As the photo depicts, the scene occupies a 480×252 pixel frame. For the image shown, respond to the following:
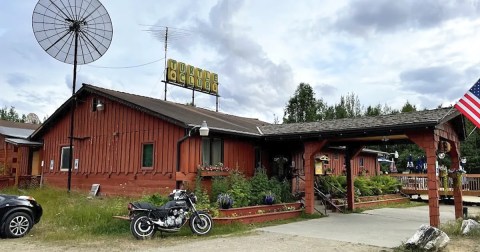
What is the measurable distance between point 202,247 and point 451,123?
360 inches

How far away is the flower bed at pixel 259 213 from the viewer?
37.3ft

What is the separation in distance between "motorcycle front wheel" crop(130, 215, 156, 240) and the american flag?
8.15m

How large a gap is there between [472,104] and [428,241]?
462 centimetres

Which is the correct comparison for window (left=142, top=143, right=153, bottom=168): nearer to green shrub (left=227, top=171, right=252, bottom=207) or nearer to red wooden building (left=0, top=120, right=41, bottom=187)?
green shrub (left=227, top=171, right=252, bottom=207)

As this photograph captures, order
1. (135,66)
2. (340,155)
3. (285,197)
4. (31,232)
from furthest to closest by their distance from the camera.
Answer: (135,66) < (340,155) < (285,197) < (31,232)

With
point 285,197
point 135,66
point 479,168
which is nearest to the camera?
point 285,197

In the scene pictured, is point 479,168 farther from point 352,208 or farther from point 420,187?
point 352,208

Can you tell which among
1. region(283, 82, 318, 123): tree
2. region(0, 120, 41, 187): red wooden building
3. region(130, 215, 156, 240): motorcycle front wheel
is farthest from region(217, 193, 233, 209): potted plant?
region(283, 82, 318, 123): tree

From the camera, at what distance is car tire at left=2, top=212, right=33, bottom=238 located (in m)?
9.43

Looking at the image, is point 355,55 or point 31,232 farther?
point 355,55

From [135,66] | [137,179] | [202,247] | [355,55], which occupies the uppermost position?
[135,66]

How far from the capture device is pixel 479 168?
34.2m

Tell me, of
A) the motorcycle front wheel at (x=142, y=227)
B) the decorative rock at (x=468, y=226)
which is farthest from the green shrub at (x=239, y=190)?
the decorative rock at (x=468, y=226)

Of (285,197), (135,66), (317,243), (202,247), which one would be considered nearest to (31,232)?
(202,247)
